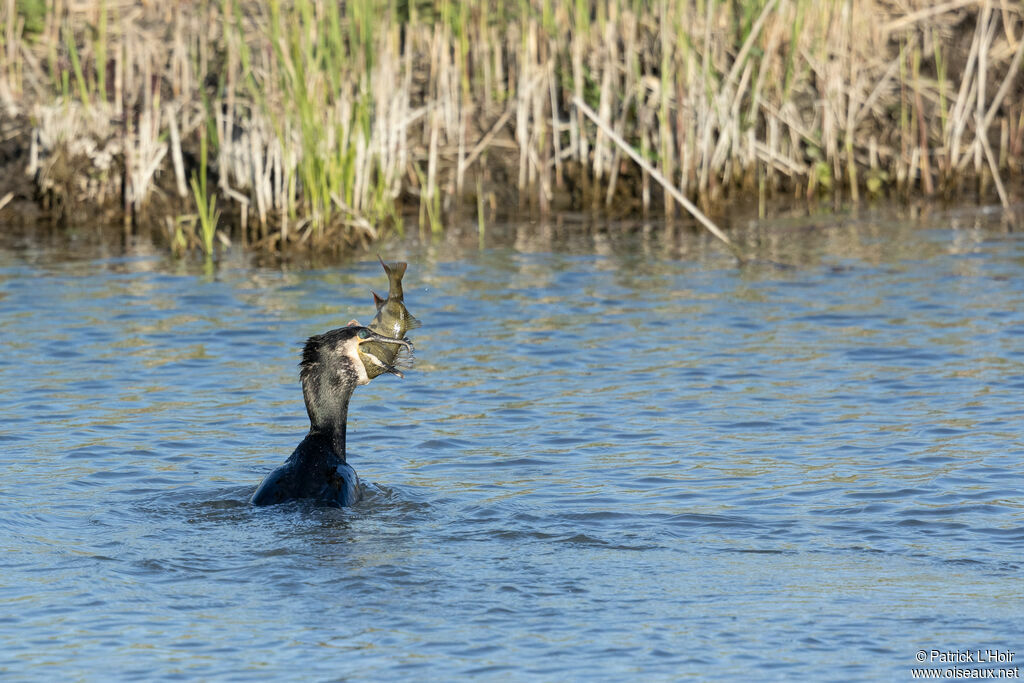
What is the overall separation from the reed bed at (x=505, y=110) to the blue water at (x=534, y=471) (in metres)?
1.52

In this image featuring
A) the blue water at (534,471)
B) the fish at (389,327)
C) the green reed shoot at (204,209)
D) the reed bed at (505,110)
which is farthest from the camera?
the reed bed at (505,110)

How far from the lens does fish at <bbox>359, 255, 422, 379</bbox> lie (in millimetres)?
7227

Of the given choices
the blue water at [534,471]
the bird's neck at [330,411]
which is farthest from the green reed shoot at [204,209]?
the bird's neck at [330,411]

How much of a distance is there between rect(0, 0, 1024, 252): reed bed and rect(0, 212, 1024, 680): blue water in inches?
59.9

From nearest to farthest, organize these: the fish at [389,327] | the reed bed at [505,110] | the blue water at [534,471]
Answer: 1. the blue water at [534,471]
2. the fish at [389,327]
3. the reed bed at [505,110]

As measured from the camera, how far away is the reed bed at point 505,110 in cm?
1456

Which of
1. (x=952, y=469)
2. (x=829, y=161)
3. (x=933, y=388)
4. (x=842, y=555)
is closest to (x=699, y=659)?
(x=842, y=555)

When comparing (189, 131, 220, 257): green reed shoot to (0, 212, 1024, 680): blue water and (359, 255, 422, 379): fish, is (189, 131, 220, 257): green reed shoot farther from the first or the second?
(359, 255, 422, 379): fish

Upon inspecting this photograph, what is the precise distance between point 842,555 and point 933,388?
3.30 metres

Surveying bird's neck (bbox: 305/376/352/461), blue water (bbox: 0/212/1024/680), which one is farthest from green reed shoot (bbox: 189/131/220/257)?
bird's neck (bbox: 305/376/352/461)

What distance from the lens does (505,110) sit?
16219mm

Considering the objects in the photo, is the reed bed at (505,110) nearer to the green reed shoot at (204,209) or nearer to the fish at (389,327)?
the green reed shoot at (204,209)

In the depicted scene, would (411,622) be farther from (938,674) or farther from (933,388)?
(933,388)

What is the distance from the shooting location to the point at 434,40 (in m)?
15.4
